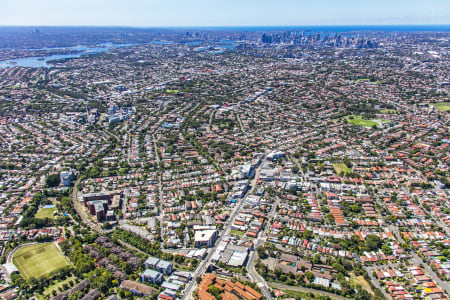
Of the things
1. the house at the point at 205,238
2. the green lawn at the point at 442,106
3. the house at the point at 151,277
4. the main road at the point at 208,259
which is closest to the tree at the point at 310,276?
the main road at the point at 208,259

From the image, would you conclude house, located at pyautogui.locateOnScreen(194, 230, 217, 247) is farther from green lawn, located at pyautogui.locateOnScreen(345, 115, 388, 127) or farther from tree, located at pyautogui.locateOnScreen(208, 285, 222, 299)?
green lawn, located at pyautogui.locateOnScreen(345, 115, 388, 127)

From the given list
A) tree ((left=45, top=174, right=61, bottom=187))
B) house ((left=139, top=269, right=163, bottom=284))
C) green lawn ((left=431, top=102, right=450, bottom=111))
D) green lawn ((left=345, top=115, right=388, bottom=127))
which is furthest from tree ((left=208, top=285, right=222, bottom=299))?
green lawn ((left=431, top=102, right=450, bottom=111))

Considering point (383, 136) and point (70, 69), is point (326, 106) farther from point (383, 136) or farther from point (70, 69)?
point (70, 69)

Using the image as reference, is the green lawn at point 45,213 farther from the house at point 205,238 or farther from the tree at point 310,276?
the tree at point 310,276

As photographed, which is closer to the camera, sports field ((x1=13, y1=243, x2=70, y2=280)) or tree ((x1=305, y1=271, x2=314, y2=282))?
tree ((x1=305, y1=271, x2=314, y2=282))

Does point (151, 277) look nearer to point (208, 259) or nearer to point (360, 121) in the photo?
point (208, 259)

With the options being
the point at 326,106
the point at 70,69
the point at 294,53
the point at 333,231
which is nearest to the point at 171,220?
the point at 333,231

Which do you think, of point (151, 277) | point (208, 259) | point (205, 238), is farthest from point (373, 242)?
point (151, 277)
